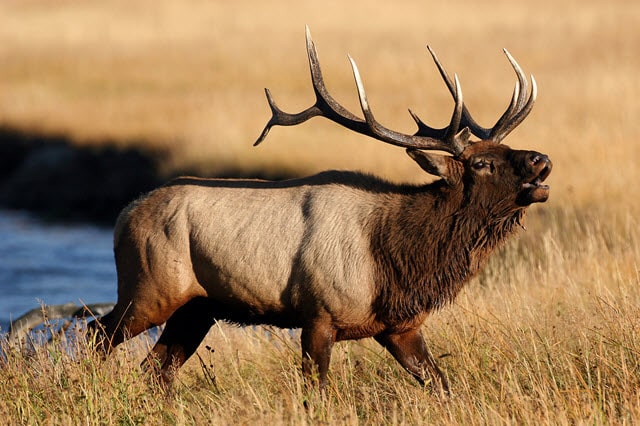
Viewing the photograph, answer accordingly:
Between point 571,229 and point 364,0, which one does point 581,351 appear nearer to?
point 571,229

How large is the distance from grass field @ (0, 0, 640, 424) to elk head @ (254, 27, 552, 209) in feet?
3.07

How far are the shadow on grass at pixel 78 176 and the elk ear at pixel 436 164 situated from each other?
9.83 m

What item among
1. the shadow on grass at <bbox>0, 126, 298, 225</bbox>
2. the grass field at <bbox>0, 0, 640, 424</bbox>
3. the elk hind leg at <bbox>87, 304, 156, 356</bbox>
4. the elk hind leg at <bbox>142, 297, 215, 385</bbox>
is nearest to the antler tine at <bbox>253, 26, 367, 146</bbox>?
the elk hind leg at <bbox>142, 297, 215, 385</bbox>

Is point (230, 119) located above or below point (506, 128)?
below

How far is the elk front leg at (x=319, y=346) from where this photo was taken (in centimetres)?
651

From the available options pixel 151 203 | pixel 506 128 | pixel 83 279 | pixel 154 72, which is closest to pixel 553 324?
pixel 506 128

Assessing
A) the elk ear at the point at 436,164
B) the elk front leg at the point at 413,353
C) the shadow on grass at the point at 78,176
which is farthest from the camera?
the shadow on grass at the point at 78,176

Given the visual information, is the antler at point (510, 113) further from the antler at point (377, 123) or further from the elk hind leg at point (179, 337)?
the elk hind leg at point (179, 337)

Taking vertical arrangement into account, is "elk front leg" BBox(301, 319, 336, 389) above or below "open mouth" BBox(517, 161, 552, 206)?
below

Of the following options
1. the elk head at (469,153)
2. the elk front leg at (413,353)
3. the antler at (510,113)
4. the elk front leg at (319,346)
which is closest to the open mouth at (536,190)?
the elk head at (469,153)

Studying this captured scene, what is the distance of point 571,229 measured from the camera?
11.6m

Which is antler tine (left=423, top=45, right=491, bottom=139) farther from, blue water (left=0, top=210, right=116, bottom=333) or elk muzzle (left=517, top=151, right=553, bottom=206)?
blue water (left=0, top=210, right=116, bottom=333)

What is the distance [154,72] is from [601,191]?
43.5 feet

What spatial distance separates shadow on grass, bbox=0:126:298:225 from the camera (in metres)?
17.4
